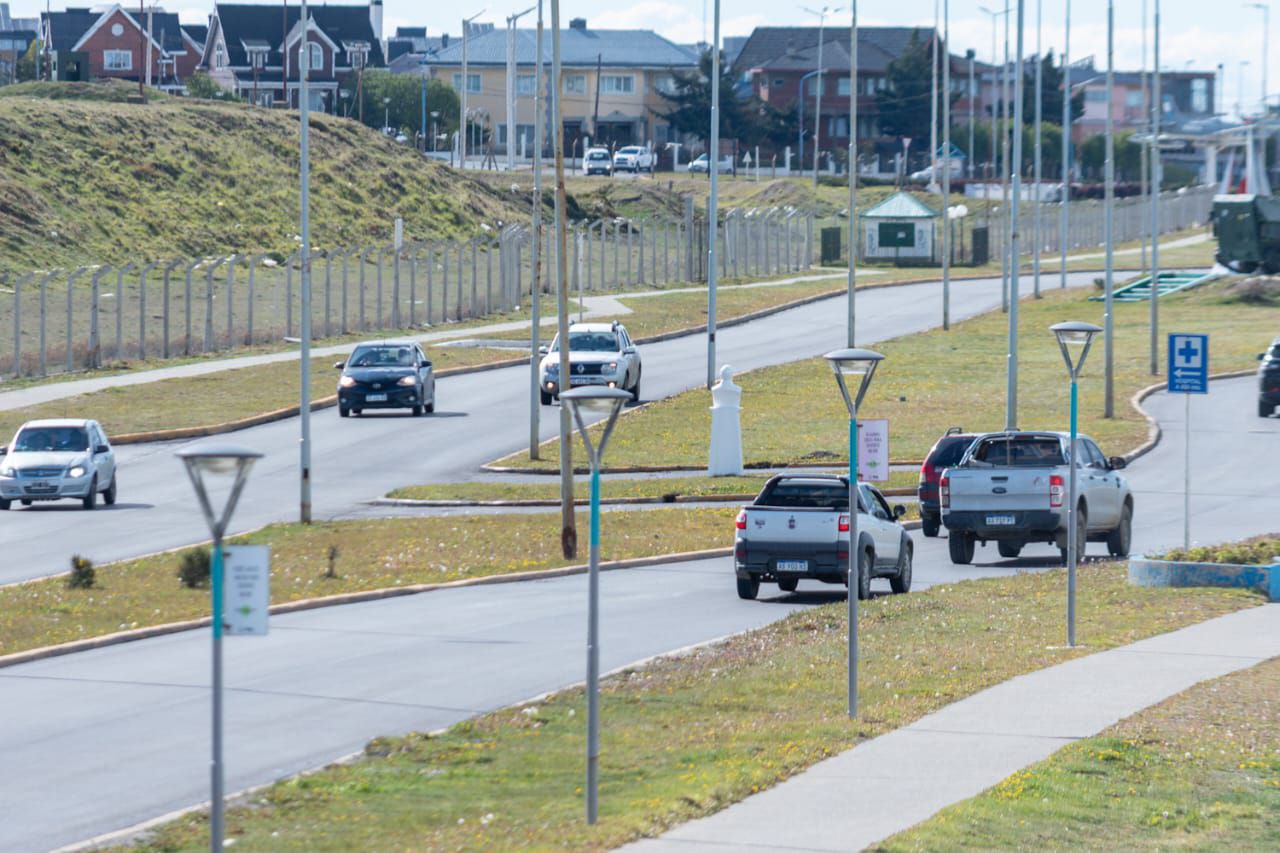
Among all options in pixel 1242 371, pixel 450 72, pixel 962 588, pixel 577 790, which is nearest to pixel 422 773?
pixel 577 790

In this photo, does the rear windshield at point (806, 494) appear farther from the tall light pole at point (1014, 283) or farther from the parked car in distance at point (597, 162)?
the parked car in distance at point (597, 162)

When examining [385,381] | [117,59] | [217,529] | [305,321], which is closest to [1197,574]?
[305,321]

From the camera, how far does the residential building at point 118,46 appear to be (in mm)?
135500

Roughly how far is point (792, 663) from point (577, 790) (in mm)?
5449

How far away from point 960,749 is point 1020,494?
43.9ft

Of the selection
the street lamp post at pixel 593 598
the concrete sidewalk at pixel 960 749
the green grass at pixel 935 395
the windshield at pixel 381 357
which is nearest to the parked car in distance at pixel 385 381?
the windshield at pixel 381 357

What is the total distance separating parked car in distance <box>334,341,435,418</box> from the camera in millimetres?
45656

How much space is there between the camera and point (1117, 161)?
147875 millimetres

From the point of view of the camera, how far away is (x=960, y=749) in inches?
570

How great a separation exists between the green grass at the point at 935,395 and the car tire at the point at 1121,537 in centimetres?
992

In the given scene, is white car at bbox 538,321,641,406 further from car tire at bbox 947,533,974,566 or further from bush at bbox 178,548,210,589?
bush at bbox 178,548,210,589

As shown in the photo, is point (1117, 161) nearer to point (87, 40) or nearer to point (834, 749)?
point (87, 40)

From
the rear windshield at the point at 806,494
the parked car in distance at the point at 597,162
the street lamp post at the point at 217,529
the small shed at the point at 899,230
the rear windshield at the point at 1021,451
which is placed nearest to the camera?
the street lamp post at the point at 217,529

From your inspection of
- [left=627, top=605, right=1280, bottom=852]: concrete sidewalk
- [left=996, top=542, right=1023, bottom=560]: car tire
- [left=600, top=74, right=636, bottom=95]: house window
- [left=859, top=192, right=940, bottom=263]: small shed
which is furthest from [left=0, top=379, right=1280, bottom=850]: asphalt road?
[left=600, top=74, right=636, bottom=95]: house window
